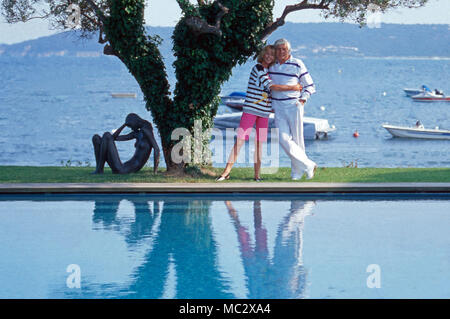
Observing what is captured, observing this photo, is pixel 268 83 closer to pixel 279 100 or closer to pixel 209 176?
pixel 279 100

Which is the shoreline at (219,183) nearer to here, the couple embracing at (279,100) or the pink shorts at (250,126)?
the couple embracing at (279,100)

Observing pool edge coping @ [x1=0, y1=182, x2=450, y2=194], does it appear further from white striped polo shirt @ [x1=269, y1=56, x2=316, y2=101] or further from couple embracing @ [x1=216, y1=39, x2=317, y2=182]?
white striped polo shirt @ [x1=269, y1=56, x2=316, y2=101]

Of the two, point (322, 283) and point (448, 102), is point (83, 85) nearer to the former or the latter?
point (448, 102)

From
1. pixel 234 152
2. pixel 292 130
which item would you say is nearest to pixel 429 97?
pixel 292 130

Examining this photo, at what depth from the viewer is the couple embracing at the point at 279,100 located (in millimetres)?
11758

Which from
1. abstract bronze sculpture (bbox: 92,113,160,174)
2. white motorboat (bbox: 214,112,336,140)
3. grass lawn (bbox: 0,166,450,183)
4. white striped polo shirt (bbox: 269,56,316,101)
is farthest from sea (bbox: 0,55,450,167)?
A: white striped polo shirt (bbox: 269,56,316,101)

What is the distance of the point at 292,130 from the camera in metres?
12.2

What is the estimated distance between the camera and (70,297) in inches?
243

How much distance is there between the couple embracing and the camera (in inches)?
463

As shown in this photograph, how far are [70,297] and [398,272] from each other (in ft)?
10.0

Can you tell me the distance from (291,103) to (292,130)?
0.47 m

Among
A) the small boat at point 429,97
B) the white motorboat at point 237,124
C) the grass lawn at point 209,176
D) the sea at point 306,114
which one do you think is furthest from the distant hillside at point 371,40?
the grass lawn at point 209,176

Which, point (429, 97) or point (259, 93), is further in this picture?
point (429, 97)

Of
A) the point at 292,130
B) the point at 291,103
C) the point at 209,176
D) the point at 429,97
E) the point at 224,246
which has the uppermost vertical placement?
the point at 291,103
